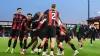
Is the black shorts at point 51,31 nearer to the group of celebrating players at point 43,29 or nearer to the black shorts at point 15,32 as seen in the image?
the group of celebrating players at point 43,29

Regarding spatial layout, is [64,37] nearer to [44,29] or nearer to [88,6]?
[44,29]

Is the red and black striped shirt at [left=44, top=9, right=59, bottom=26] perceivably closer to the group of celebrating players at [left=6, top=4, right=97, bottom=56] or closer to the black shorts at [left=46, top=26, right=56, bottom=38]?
the group of celebrating players at [left=6, top=4, right=97, bottom=56]

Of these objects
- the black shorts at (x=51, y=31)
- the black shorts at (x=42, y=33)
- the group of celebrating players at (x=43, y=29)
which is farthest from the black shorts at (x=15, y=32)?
the black shorts at (x=51, y=31)

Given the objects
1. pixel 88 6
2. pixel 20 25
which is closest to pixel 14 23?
pixel 20 25

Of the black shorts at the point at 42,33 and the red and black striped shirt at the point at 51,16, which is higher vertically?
the red and black striped shirt at the point at 51,16

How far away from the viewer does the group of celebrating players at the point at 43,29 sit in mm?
12883

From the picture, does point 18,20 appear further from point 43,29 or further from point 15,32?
point 43,29

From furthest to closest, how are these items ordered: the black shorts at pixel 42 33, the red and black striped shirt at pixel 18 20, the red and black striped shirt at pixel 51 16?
the red and black striped shirt at pixel 18 20
the black shorts at pixel 42 33
the red and black striped shirt at pixel 51 16

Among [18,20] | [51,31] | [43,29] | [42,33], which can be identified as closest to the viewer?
[51,31]

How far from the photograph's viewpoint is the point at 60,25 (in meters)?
14.2

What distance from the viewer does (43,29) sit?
1326cm

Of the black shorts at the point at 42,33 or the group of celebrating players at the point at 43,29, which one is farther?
the black shorts at the point at 42,33

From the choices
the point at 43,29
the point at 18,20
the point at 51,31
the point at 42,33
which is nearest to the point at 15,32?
the point at 18,20

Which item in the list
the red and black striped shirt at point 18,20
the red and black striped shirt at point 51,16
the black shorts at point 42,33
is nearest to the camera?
the red and black striped shirt at point 51,16
